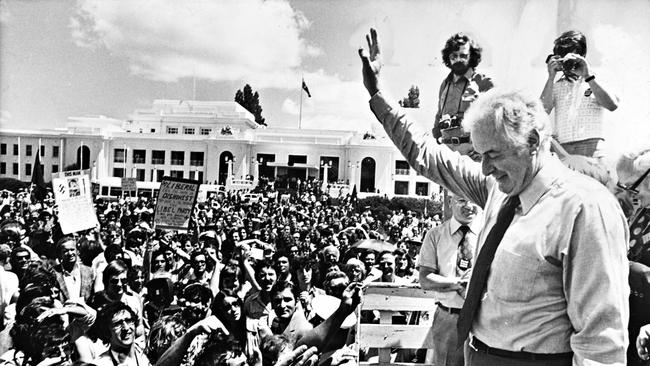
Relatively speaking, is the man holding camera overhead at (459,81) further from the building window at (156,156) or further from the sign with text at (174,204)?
A: the building window at (156,156)

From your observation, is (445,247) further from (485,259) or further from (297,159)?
(297,159)

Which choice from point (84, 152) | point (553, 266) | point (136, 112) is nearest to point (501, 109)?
point (553, 266)

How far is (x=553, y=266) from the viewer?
58.1 inches

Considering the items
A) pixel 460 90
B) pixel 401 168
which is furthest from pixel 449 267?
pixel 401 168

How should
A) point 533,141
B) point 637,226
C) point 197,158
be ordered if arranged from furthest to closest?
point 197,158 < point 637,226 < point 533,141

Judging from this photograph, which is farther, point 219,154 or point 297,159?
point 219,154

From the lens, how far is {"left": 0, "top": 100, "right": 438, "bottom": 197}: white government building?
5912 cm

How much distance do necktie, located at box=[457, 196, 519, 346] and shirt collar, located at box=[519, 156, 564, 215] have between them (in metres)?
0.05

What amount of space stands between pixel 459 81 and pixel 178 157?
2402 inches

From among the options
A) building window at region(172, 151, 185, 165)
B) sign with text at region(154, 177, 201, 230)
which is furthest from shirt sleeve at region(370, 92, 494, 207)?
building window at region(172, 151, 185, 165)

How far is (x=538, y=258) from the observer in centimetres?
148

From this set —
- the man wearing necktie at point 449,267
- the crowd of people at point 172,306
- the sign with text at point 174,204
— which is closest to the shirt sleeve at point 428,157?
the man wearing necktie at point 449,267

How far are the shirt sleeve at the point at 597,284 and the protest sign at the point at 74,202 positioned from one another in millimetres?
7260

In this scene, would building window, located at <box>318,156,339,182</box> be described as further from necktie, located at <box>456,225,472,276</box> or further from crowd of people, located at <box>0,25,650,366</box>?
necktie, located at <box>456,225,472,276</box>
